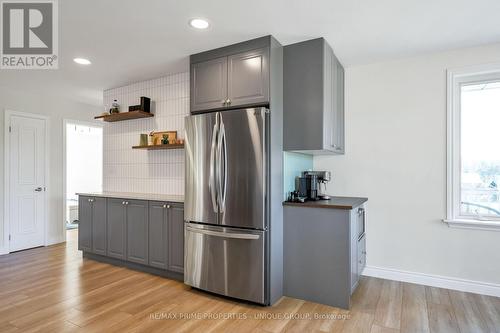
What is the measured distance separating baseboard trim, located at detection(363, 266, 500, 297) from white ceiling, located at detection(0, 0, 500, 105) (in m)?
2.37

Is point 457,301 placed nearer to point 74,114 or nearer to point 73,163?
point 74,114

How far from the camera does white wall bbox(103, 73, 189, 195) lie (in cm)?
389

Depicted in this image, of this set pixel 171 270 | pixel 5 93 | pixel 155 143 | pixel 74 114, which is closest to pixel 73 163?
pixel 74 114

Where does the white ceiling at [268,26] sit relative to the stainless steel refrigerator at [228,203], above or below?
above

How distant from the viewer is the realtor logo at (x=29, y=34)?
2.34 metres

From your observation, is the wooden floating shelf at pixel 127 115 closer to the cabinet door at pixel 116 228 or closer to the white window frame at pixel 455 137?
the cabinet door at pixel 116 228

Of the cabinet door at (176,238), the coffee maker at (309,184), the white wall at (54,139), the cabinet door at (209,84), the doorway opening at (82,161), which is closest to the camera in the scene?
the cabinet door at (209,84)

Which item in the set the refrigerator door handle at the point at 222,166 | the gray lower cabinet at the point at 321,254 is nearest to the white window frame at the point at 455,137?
the gray lower cabinet at the point at 321,254

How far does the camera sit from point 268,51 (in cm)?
270

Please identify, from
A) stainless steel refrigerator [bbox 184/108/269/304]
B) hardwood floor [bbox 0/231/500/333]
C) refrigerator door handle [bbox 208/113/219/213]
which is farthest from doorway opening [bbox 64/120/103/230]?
refrigerator door handle [bbox 208/113/219/213]

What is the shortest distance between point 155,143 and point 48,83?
188cm

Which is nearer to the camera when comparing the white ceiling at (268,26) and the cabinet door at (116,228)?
the white ceiling at (268,26)

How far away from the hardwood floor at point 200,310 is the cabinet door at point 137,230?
0.98 feet

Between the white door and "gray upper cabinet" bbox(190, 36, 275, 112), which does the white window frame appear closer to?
"gray upper cabinet" bbox(190, 36, 275, 112)
